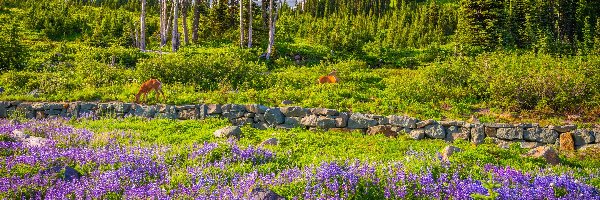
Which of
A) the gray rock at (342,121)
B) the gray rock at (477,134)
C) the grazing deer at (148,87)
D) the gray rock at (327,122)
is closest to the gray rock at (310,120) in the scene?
the gray rock at (327,122)

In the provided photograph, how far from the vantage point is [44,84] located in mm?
15195

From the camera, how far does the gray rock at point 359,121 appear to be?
452 inches

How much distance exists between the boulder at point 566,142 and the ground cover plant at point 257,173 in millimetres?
994

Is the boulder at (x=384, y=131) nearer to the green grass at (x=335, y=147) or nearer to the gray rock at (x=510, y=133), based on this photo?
the green grass at (x=335, y=147)

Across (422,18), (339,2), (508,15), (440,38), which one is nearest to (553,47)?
(508,15)

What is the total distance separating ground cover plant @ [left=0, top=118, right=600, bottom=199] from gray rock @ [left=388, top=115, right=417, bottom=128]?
79.8 inches

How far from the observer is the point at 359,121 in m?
11.6

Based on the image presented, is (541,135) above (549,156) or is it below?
above

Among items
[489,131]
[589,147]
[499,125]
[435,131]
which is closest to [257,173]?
[435,131]

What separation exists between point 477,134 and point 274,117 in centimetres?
501

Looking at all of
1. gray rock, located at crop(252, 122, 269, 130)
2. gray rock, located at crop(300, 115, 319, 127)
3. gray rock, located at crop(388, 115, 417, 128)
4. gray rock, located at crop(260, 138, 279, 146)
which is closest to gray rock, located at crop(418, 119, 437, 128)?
gray rock, located at crop(388, 115, 417, 128)

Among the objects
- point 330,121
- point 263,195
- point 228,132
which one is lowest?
point 263,195

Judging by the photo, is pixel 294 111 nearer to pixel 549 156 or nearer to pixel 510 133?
pixel 510 133

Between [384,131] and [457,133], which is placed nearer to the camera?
[457,133]
